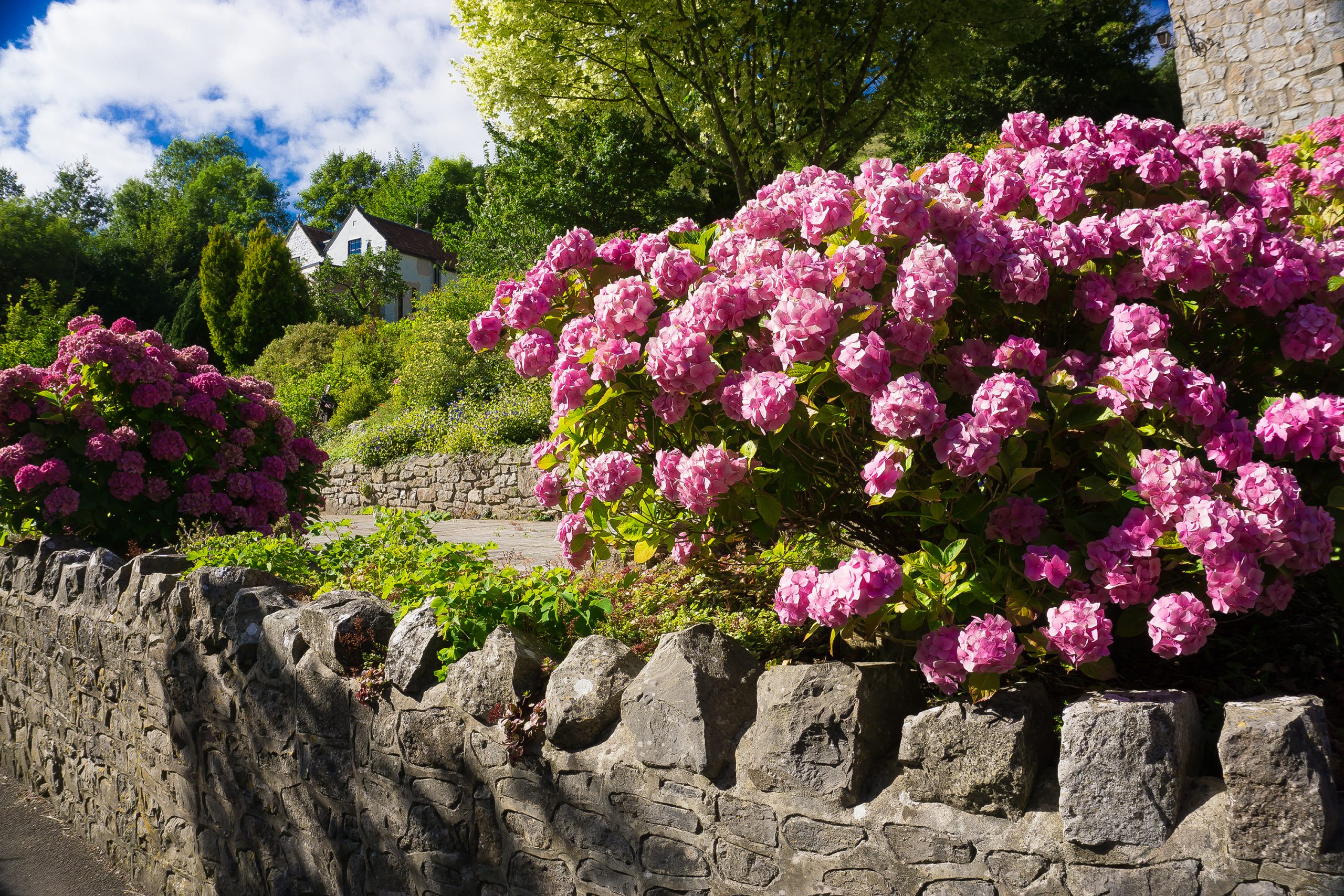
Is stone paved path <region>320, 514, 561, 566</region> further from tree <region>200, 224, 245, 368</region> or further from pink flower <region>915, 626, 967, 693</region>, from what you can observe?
tree <region>200, 224, 245, 368</region>

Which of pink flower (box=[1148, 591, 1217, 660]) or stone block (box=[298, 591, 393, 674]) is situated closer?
pink flower (box=[1148, 591, 1217, 660])

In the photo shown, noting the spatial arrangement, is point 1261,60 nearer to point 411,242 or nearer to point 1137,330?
point 1137,330

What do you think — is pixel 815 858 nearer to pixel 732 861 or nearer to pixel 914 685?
pixel 732 861

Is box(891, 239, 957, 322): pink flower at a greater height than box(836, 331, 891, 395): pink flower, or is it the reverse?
box(891, 239, 957, 322): pink flower

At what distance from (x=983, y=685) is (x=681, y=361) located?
3.29ft

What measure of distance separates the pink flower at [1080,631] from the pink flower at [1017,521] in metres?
0.23

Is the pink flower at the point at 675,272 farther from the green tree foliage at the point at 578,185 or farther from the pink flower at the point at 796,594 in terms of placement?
the green tree foliage at the point at 578,185

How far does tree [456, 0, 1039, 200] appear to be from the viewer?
13133 mm

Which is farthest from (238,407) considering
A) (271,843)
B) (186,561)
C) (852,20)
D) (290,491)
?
(852,20)

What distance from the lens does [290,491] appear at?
6.59 metres

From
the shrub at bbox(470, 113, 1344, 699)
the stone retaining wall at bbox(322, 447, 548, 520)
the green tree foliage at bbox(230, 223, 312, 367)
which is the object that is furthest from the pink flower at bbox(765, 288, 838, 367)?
the green tree foliage at bbox(230, 223, 312, 367)

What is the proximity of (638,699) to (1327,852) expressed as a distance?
1.53 metres

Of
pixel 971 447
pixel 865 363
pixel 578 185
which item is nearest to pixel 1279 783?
pixel 971 447

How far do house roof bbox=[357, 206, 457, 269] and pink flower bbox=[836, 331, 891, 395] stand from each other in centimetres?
4194
